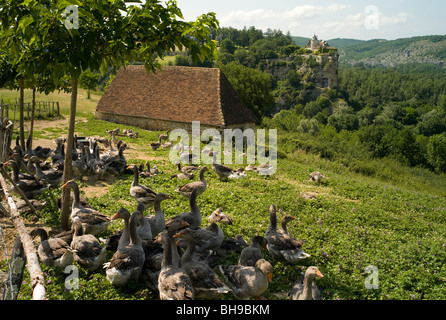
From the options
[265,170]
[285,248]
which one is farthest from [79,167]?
[285,248]

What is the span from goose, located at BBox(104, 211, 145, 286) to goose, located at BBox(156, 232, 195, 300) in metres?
0.63

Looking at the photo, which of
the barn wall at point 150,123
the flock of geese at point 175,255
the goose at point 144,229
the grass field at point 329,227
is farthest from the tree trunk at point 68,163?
the barn wall at point 150,123

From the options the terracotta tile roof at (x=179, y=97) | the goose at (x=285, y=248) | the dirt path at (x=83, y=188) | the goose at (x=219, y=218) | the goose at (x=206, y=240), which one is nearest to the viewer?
the goose at (x=285, y=248)

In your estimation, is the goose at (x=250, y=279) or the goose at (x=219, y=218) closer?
the goose at (x=250, y=279)

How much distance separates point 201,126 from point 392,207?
20029 mm

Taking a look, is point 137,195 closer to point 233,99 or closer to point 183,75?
point 233,99

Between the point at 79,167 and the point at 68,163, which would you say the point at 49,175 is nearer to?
the point at 79,167

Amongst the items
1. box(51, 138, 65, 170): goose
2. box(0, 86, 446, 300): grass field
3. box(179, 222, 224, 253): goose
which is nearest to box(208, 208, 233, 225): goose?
box(0, 86, 446, 300): grass field

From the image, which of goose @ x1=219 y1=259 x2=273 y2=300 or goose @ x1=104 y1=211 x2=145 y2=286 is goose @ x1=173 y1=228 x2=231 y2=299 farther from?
goose @ x1=104 y1=211 x2=145 y2=286

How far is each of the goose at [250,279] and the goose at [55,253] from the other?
3.38 m

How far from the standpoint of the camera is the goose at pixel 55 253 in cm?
711

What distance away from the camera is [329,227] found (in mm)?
11242

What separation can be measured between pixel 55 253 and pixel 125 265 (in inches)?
68.5

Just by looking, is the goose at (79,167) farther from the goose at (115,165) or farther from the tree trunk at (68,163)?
the tree trunk at (68,163)
